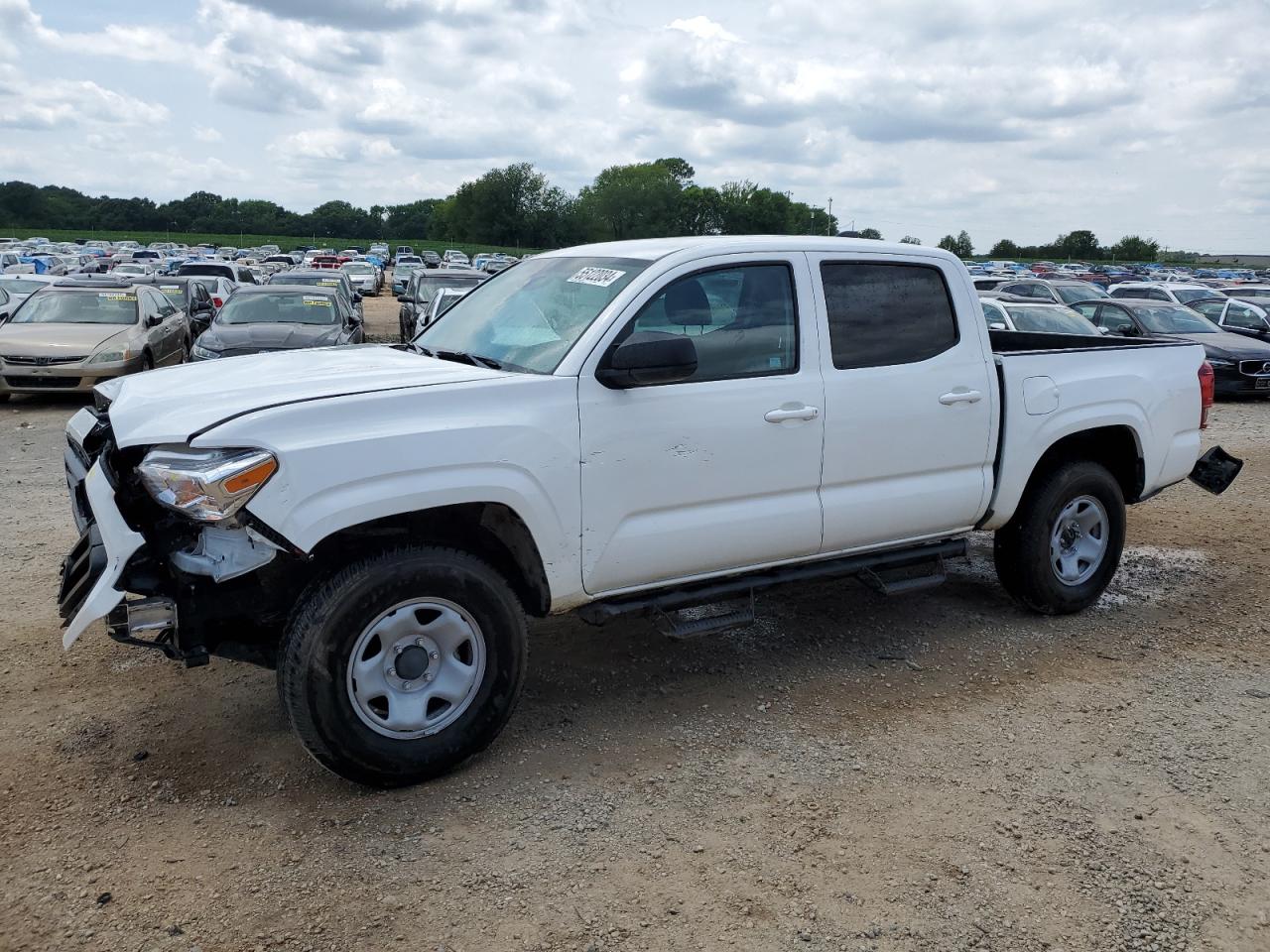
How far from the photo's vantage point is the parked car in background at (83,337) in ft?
40.5

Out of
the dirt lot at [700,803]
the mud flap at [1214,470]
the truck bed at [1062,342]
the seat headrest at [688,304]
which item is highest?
the seat headrest at [688,304]

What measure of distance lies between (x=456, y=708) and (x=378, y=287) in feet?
150

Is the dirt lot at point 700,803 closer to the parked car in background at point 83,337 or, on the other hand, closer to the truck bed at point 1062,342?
the truck bed at point 1062,342

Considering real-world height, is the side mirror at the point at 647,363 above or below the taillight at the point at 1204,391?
above

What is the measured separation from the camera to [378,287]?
47.0 metres

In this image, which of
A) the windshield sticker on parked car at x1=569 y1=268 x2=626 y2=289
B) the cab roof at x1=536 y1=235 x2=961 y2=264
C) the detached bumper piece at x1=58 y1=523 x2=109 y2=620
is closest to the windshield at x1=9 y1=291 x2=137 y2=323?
the cab roof at x1=536 y1=235 x2=961 y2=264

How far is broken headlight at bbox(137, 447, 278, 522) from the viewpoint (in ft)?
10.8

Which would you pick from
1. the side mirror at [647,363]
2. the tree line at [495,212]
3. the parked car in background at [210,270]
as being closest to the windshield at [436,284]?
the parked car in background at [210,270]

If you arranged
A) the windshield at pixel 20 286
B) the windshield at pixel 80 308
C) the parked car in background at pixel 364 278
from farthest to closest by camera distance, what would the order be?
the parked car in background at pixel 364 278
the windshield at pixel 20 286
the windshield at pixel 80 308

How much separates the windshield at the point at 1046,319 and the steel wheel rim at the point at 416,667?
12214 mm

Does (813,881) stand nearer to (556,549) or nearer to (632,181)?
(556,549)

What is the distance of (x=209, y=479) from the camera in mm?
3291

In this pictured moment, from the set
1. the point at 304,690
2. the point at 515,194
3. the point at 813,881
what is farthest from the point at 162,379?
the point at 515,194

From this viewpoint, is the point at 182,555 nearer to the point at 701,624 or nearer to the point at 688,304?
the point at 701,624
